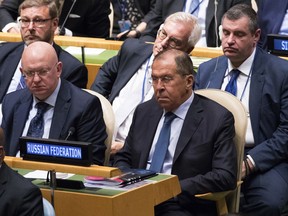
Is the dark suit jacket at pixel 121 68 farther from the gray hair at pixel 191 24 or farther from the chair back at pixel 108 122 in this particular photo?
the chair back at pixel 108 122

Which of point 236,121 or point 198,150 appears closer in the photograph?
point 198,150

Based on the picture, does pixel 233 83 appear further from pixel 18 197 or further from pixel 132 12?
pixel 132 12

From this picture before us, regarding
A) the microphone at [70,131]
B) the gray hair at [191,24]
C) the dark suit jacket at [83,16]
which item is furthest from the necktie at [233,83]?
the dark suit jacket at [83,16]

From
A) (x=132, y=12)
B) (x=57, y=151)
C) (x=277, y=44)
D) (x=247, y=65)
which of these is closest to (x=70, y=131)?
(x=57, y=151)

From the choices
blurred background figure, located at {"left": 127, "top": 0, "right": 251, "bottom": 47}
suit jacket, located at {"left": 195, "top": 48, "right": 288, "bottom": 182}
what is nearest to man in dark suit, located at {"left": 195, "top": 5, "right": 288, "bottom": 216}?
suit jacket, located at {"left": 195, "top": 48, "right": 288, "bottom": 182}

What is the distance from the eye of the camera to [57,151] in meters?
5.08

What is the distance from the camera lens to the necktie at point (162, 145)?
19.6ft

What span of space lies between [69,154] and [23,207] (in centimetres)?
36

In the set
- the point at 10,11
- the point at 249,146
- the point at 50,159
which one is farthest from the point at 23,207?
the point at 10,11

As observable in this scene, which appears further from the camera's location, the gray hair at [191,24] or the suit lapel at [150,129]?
the gray hair at [191,24]

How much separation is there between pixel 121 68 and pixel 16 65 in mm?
696

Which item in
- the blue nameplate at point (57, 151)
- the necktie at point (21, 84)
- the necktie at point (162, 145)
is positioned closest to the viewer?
Result: the blue nameplate at point (57, 151)

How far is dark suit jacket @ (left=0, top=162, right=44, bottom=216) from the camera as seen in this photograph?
15.8 feet

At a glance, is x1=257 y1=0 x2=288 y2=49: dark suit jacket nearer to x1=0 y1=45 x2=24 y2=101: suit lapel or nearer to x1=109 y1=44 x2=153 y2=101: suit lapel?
x1=109 y1=44 x2=153 y2=101: suit lapel
